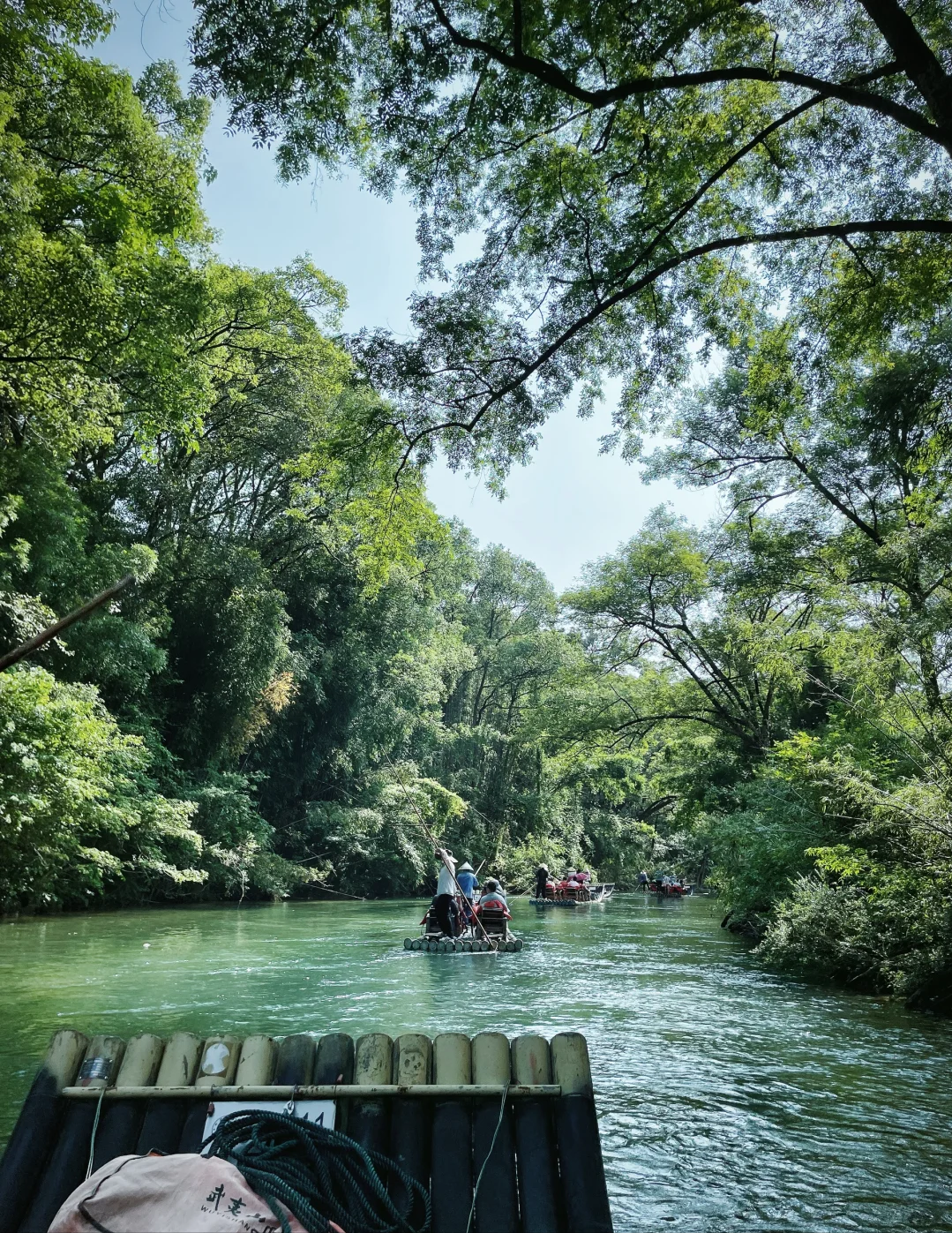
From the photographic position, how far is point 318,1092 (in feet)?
10.6

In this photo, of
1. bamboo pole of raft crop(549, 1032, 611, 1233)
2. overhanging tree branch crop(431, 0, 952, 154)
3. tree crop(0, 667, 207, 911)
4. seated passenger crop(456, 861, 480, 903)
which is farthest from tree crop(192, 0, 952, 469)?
seated passenger crop(456, 861, 480, 903)

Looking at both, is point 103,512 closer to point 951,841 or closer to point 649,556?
point 649,556

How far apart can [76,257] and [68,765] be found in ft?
26.8

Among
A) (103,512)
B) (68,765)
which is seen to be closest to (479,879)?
(103,512)

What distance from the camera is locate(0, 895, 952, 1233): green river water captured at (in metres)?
4.79

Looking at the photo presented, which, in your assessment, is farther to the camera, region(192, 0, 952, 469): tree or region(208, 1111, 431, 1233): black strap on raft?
region(192, 0, 952, 469): tree

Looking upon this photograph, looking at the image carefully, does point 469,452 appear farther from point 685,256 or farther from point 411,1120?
point 411,1120

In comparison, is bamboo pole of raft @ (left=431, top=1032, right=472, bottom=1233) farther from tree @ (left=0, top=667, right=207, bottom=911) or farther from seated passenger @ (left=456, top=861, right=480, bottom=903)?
seated passenger @ (left=456, top=861, right=480, bottom=903)

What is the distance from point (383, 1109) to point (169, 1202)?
91 centimetres

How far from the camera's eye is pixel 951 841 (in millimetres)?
8945

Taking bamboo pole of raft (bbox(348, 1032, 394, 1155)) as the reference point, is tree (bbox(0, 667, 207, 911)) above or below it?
above

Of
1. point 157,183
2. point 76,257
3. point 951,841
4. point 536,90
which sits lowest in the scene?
point 951,841

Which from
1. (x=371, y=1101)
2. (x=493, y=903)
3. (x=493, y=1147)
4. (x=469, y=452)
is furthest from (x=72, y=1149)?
(x=493, y=903)

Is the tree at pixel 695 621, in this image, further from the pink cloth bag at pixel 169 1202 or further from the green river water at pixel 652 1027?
the pink cloth bag at pixel 169 1202
